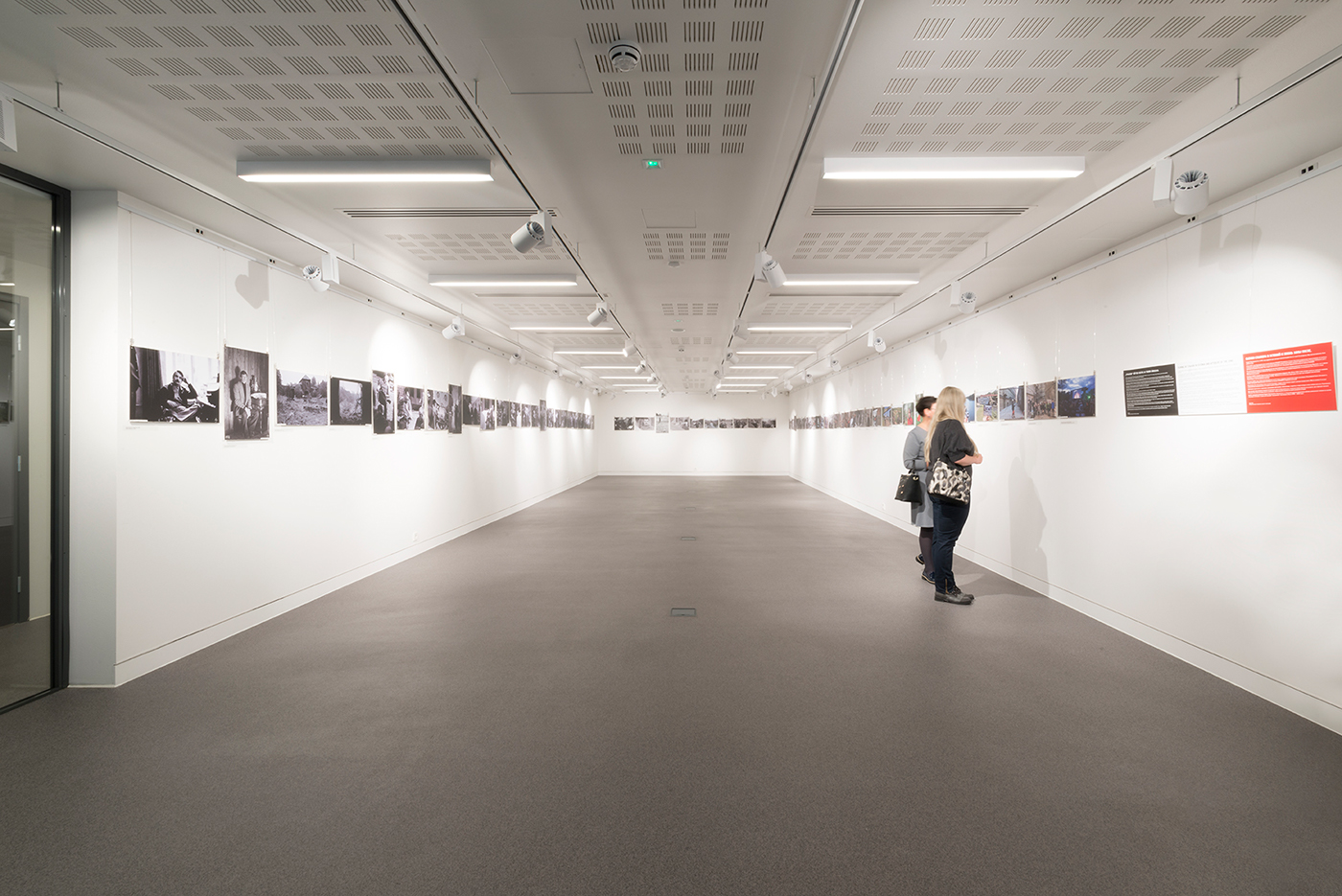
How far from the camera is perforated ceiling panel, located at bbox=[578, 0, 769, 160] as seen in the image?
8.73 ft

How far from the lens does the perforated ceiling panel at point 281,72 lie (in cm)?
262

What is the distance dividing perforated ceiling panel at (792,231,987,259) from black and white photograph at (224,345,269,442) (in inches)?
202

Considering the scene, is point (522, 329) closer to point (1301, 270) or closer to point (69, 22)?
point (69, 22)

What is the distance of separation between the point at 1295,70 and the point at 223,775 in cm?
609

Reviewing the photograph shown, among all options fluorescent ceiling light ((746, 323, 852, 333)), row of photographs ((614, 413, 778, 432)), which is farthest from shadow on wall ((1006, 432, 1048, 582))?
row of photographs ((614, 413, 778, 432))

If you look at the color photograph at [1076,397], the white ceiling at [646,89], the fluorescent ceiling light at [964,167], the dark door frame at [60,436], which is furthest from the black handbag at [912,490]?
the dark door frame at [60,436]

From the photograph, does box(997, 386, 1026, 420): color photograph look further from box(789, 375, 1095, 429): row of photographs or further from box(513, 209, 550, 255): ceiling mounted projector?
box(513, 209, 550, 255): ceiling mounted projector

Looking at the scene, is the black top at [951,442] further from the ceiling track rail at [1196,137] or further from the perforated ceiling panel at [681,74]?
the perforated ceiling panel at [681,74]

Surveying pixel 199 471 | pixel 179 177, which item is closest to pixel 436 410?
pixel 199 471

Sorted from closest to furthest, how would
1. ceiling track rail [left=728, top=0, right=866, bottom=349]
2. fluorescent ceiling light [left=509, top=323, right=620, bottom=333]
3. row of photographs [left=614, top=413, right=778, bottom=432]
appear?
ceiling track rail [left=728, top=0, right=866, bottom=349]
fluorescent ceiling light [left=509, top=323, right=620, bottom=333]
row of photographs [left=614, top=413, right=778, bottom=432]

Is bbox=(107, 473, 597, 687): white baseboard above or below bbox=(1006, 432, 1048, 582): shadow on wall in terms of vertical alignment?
below

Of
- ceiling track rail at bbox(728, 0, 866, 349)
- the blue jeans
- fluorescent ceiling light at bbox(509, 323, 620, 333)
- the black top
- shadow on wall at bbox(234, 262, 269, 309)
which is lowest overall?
the blue jeans

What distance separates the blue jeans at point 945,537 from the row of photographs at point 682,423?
18.6 metres

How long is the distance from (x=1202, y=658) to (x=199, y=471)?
755 centimetres
